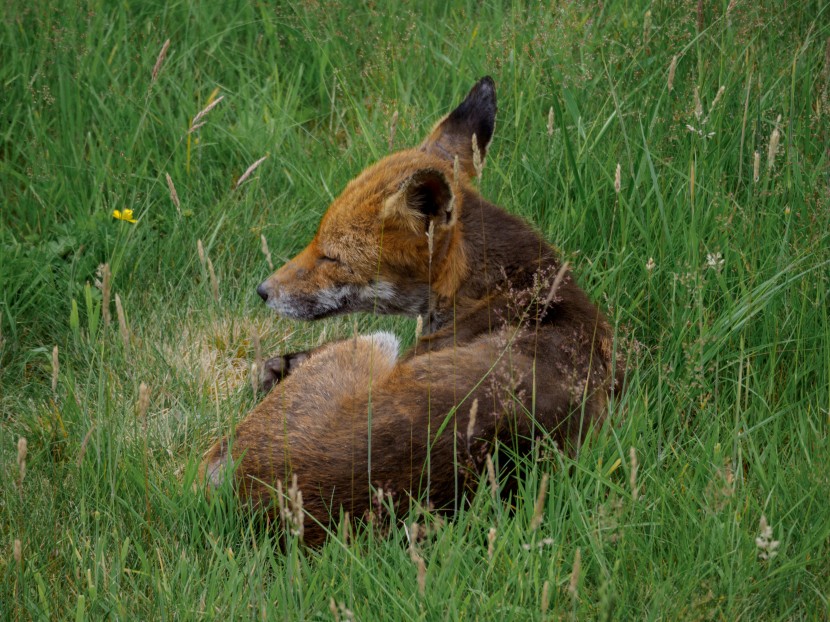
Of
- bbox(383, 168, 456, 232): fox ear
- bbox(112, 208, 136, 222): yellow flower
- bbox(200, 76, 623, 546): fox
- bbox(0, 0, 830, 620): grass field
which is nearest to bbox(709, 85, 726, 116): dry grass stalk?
bbox(0, 0, 830, 620): grass field

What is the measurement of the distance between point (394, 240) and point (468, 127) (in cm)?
87

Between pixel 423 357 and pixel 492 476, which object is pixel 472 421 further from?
pixel 423 357

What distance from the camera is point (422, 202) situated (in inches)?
170

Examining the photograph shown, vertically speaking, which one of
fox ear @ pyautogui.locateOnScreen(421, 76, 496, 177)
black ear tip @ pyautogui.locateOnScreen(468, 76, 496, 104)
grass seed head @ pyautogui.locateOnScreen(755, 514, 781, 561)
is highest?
black ear tip @ pyautogui.locateOnScreen(468, 76, 496, 104)

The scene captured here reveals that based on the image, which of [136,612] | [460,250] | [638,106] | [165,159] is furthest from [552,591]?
[165,159]

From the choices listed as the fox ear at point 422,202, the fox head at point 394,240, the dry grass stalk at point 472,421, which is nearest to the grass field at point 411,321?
the dry grass stalk at point 472,421

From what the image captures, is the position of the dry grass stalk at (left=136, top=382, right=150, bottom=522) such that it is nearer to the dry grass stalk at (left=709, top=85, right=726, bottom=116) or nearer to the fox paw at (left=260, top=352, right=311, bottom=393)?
the fox paw at (left=260, top=352, right=311, bottom=393)

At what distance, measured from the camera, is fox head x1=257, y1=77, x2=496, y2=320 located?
438 centimetres

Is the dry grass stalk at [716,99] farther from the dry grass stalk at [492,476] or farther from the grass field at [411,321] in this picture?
the dry grass stalk at [492,476]

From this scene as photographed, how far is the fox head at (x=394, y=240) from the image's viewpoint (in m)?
4.38

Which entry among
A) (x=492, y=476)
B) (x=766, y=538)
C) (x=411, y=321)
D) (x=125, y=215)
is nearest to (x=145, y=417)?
(x=492, y=476)

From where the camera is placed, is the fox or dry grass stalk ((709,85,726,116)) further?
dry grass stalk ((709,85,726,116))

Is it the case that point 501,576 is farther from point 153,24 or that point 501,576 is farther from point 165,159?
point 153,24

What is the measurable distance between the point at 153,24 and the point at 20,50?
0.84m
